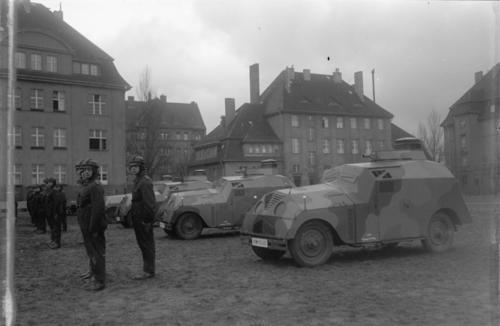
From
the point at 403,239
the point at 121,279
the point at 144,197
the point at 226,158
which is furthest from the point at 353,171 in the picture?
the point at 226,158

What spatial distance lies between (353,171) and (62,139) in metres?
32.5

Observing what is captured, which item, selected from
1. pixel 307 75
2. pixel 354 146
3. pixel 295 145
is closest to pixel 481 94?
pixel 295 145

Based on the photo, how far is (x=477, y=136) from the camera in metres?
9.33

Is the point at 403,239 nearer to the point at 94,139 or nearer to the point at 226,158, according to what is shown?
the point at 94,139

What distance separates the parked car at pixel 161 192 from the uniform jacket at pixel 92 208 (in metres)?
11.6

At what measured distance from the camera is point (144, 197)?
908 cm

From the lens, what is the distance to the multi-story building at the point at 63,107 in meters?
35.3

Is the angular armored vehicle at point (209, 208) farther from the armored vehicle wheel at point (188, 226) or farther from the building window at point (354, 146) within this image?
the building window at point (354, 146)

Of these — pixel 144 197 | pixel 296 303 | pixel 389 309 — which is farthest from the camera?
pixel 144 197

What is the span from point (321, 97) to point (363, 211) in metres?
55.9

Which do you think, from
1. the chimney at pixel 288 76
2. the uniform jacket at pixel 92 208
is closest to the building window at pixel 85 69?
the chimney at pixel 288 76

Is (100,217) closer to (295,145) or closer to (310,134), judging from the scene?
(295,145)

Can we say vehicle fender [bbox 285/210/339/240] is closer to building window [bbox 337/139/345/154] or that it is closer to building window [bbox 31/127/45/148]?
building window [bbox 31/127/45/148]

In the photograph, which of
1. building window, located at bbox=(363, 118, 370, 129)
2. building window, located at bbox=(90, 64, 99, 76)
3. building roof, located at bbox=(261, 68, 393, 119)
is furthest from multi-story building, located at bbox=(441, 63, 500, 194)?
building window, located at bbox=(363, 118, 370, 129)
